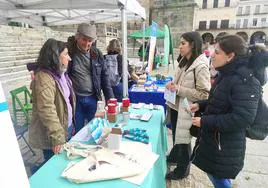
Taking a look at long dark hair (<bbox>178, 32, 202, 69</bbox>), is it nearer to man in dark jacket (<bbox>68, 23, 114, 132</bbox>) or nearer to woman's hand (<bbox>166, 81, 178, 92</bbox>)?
woman's hand (<bbox>166, 81, 178, 92</bbox>)

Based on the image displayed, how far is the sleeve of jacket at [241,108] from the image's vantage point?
4.46 feet

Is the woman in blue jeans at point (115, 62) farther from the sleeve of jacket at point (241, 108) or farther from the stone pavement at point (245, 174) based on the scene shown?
the sleeve of jacket at point (241, 108)

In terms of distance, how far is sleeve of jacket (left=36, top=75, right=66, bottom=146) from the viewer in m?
1.60

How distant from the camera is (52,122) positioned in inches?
63.3

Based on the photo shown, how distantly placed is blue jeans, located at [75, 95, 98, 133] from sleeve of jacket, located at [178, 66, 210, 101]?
1.22 m

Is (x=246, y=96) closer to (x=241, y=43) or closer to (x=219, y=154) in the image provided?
(x=241, y=43)

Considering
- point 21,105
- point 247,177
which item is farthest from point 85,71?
point 247,177

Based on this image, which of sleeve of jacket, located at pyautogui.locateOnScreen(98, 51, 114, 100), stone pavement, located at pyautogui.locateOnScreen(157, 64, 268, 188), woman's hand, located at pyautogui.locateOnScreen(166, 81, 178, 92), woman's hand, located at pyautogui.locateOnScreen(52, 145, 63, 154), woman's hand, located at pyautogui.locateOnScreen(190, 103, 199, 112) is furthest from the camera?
sleeve of jacket, located at pyautogui.locateOnScreen(98, 51, 114, 100)

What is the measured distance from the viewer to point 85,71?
8.47ft

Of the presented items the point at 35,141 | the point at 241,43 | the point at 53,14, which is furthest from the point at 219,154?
the point at 53,14

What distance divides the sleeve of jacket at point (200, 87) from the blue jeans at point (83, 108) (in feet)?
4.01

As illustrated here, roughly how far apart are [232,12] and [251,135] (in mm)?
45126

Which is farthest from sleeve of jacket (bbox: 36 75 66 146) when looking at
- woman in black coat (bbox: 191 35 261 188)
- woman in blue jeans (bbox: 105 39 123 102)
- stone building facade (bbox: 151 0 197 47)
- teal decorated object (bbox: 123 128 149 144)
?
stone building facade (bbox: 151 0 197 47)

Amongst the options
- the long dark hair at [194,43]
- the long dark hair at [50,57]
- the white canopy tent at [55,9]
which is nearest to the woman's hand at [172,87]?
the long dark hair at [194,43]
